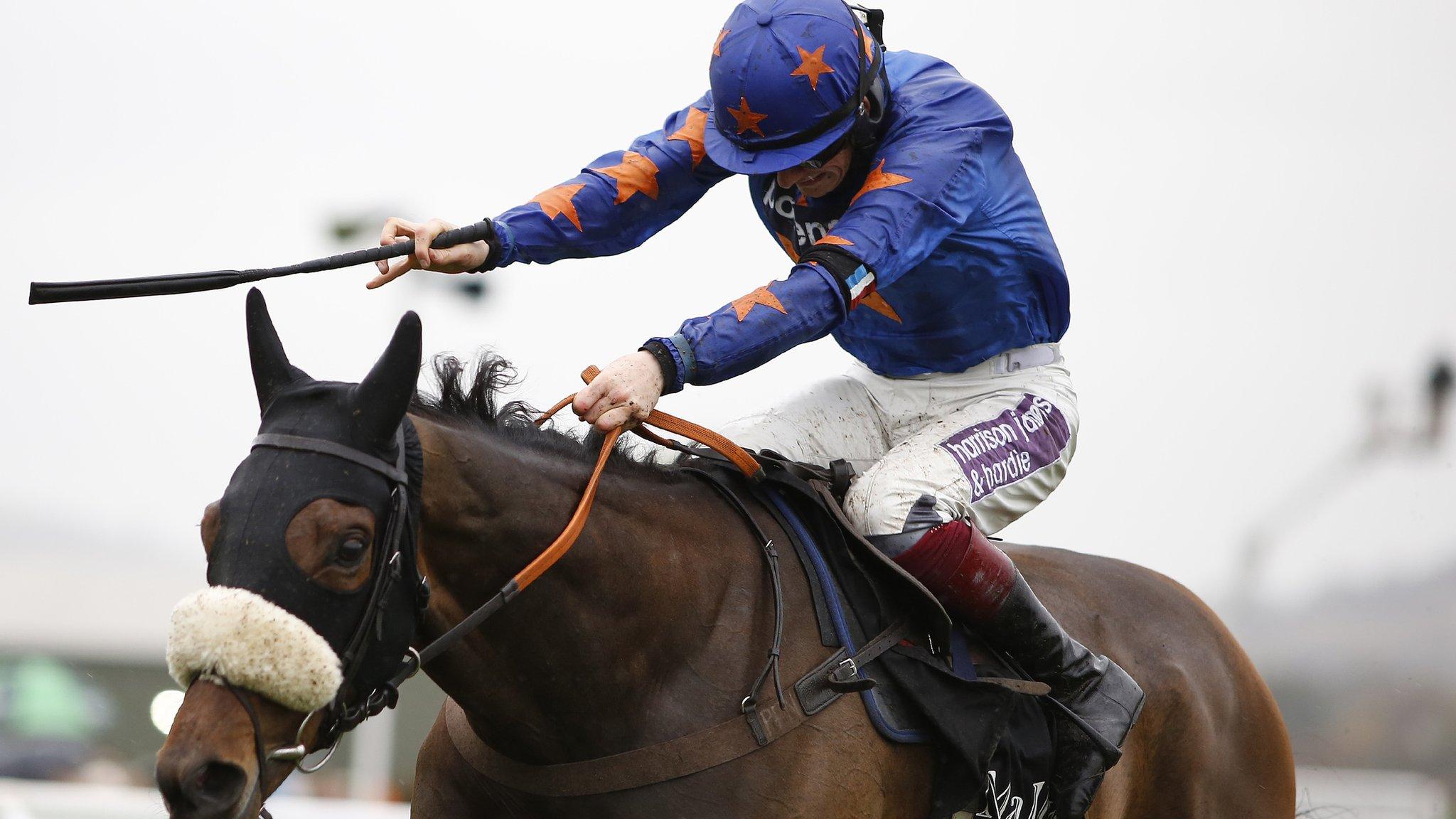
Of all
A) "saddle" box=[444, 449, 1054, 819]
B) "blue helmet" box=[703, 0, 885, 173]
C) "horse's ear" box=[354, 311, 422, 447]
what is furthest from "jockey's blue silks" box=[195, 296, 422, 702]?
"blue helmet" box=[703, 0, 885, 173]

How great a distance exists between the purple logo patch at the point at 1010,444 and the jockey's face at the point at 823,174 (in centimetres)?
77

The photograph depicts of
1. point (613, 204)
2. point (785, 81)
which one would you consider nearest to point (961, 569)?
point (785, 81)

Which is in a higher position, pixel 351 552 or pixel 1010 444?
pixel 351 552

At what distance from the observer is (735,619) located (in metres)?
3.14

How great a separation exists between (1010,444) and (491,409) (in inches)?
62.0

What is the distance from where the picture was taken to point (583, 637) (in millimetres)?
2893

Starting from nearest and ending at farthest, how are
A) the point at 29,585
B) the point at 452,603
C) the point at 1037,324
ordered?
the point at 452,603 < the point at 1037,324 < the point at 29,585

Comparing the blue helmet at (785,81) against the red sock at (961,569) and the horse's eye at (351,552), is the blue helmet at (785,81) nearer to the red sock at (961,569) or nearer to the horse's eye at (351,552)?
the red sock at (961,569)

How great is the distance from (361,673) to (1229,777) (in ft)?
9.99

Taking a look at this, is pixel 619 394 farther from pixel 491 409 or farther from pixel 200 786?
pixel 200 786

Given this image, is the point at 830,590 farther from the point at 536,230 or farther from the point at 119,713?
the point at 119,713

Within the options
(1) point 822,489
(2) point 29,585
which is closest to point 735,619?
(1) point 822,489

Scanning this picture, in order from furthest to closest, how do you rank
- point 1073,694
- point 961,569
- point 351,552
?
point 1073,694 → point 961,569 → point 351,552

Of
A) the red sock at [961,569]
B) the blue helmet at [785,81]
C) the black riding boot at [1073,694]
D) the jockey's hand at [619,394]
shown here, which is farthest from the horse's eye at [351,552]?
the black riding boot at [1073,694]
